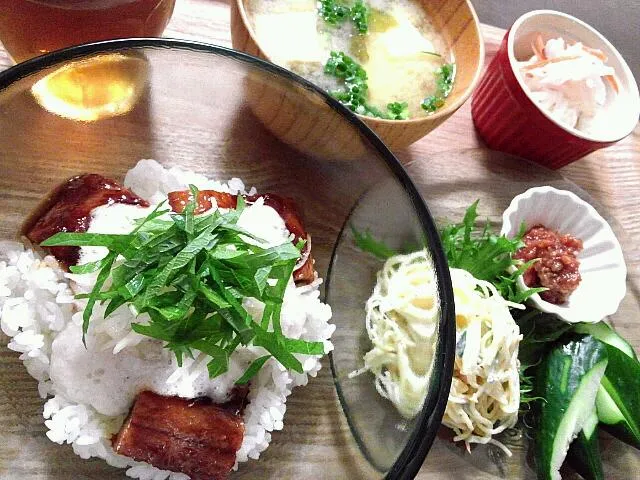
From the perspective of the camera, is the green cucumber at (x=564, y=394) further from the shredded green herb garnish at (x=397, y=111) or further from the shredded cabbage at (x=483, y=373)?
the shredded green herb garnish at (x=397, y=111)

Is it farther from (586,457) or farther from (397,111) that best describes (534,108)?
(586,457)

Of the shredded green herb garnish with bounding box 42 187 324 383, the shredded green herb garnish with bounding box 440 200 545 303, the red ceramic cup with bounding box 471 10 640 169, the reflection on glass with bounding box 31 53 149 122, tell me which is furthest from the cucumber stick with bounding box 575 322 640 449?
the reflection on glass with bounding box 31 53 149 122

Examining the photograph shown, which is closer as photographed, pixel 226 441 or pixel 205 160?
pixel 226 441

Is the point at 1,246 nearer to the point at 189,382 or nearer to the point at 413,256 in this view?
the point at 189,382

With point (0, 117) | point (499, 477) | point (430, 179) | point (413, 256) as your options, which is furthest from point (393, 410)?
point (0, 117)

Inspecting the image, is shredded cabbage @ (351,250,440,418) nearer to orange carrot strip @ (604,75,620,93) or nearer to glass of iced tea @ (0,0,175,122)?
glass of iced tea @ (0,0,175,122)

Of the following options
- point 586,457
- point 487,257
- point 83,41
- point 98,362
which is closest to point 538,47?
point 487,257
